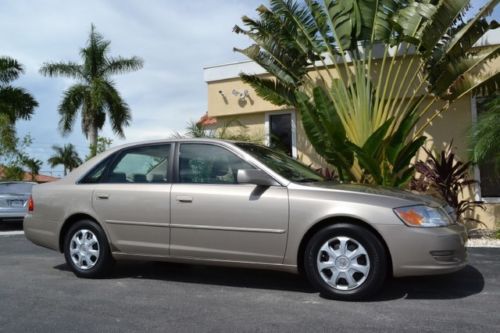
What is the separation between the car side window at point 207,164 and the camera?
5.20 meters

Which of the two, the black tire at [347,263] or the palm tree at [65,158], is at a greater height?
the palm tree at [65,158]

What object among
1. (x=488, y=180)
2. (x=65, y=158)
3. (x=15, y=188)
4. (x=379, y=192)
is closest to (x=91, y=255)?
(x=379, y=192)

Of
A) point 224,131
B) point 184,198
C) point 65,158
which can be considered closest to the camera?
point 184,198

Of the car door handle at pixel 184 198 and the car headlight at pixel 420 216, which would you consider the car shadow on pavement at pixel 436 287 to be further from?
the car door handle at pixel 184 198

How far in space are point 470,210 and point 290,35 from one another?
5.02 meters

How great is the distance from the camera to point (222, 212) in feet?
16.3

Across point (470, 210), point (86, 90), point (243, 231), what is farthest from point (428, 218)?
point (86, 90)

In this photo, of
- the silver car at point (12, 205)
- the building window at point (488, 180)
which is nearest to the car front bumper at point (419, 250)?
the building window at point (488, 180)

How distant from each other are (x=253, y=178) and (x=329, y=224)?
83 cm

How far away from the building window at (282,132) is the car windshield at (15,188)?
6.58 metres

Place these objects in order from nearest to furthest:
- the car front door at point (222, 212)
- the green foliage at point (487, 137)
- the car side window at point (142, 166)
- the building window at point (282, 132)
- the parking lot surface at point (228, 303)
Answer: the parking lot surface at point (228, 303), the car front door at point (222, 212), the car side window at point (142, 166), the green foliage at point (487, 137), the building window at point (282, 132)

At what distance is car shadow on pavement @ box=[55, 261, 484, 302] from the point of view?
4852 mm

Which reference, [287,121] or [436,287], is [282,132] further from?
[436,287]

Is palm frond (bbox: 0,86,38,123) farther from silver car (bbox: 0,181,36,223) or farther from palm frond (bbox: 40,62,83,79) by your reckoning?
silver car (bbox: 0,181,36,223)
